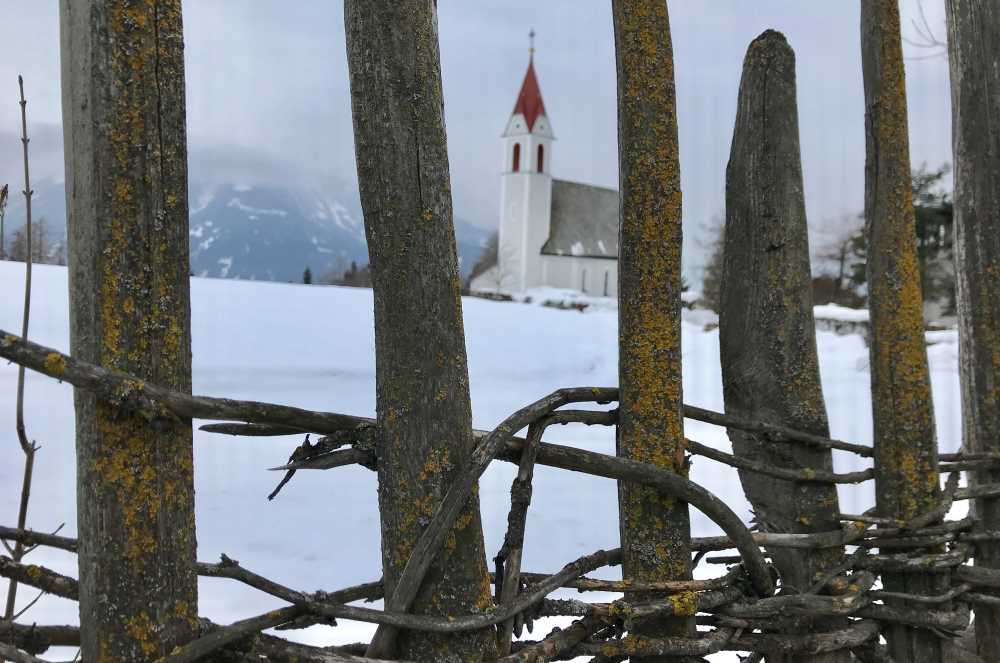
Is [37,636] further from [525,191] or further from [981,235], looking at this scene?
[525,191]

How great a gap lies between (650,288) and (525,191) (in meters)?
32.7

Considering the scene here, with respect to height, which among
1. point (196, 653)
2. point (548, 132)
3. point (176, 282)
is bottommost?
point (196, 653)

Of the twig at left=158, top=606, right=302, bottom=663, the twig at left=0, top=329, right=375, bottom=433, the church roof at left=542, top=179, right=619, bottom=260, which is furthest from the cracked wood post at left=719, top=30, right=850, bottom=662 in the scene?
the church roof at left=542, top=179, right=619, bottom=260

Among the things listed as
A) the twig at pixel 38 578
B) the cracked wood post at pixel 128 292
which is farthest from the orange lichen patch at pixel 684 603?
the twig at pixel 38 578

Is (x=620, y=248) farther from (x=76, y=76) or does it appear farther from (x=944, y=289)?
(x=944, y=289)

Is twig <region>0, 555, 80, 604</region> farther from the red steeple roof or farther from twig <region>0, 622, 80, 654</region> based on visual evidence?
the red steeple roof

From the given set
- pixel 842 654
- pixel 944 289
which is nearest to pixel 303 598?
pixel 842 654

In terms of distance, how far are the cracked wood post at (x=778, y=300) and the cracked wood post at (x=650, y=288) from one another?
45 cm

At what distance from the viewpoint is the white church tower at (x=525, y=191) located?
1292 inches

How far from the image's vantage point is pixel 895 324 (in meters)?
2.19

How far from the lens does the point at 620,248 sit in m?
1.78

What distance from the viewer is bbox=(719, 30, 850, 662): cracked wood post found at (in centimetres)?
210

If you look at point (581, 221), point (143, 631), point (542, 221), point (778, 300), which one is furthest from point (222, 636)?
point (581, 221)

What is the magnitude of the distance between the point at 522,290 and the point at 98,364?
30237mm
